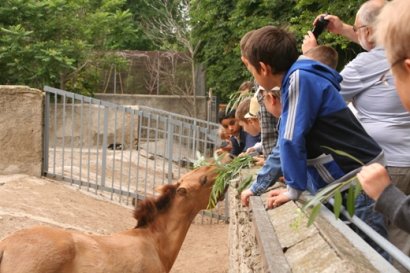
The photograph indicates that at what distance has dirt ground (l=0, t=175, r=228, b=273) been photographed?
7699mm

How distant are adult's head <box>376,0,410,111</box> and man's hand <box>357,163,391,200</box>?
29 cm

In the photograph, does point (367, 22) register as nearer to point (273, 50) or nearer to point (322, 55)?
point (322, 55)

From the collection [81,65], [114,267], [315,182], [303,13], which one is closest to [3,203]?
[114,267]

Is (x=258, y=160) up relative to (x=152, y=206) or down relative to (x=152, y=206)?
up

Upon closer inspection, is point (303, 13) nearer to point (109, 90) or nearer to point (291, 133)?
point (291, 133)

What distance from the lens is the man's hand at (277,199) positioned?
3123 mm

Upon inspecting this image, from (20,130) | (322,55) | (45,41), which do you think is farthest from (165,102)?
(322,55)

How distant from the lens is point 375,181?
2.02 m

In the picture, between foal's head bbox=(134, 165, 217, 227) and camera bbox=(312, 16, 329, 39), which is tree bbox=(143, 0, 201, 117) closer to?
foal's head bbox=(134, 165, 217, 227)

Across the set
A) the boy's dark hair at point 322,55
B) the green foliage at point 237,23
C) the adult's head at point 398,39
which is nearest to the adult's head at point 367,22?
the boy's dark hair at point 322,55

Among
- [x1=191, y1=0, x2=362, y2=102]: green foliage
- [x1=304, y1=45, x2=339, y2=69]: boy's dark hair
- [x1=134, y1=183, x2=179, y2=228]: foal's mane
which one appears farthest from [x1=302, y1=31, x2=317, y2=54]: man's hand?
[x1=191, y1=0, x2=362, y2=102]: green foliage

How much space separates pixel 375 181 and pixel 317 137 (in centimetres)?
105

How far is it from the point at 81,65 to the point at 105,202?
36.5 feet

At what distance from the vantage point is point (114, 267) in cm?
485
